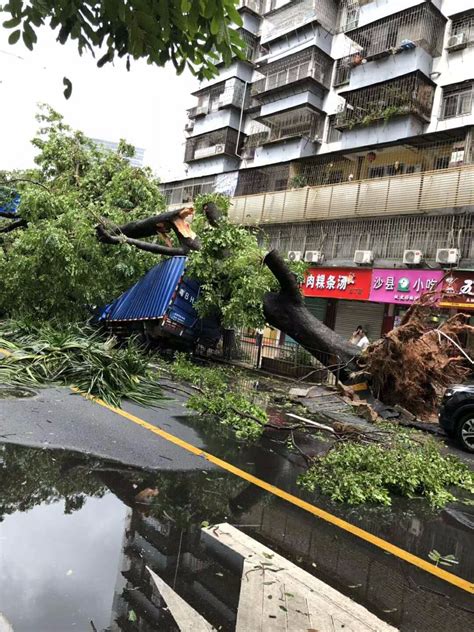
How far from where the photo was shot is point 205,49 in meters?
3.24

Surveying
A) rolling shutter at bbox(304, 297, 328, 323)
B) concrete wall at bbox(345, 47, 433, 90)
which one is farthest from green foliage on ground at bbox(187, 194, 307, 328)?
concrete wall at bbox(345, 47, 433, 90)

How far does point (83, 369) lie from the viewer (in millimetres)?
8945

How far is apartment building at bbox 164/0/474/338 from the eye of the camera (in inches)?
699

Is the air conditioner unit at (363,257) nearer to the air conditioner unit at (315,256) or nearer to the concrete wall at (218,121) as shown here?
the air conditioner unit at (315,256)

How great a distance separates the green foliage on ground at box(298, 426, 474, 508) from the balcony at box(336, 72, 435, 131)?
19.1 meters

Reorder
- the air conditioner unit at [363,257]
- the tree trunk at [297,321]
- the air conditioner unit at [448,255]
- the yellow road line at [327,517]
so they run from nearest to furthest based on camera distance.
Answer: the yellow road line at [327,517] → the tree trunk at [297,321] → the air conditioner unit at [448,255] → the air conditioner unit at [363,257]

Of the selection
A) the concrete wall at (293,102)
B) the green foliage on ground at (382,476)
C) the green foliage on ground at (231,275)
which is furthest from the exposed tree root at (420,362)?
the concrete wall at (293,102)

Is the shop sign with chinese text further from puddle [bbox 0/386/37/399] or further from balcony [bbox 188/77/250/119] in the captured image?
balcony [bbox 188/77/250/119]

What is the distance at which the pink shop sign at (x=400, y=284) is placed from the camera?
17.5 meters

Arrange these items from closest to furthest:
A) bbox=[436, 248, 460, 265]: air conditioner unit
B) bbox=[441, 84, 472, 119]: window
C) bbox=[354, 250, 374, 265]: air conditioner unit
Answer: bbox=[436, 248, 460, 265]: air conditioner unit → bbox=[354, 250, 374, 265]: air conditioner unit → bbox=[441, 84, 472, 119]: window

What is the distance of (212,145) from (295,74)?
8555 mm

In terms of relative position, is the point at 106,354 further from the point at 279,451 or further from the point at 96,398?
the point at 279,451

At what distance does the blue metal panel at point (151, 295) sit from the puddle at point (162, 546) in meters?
8.85

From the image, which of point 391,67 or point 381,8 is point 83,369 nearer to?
point 391,67
